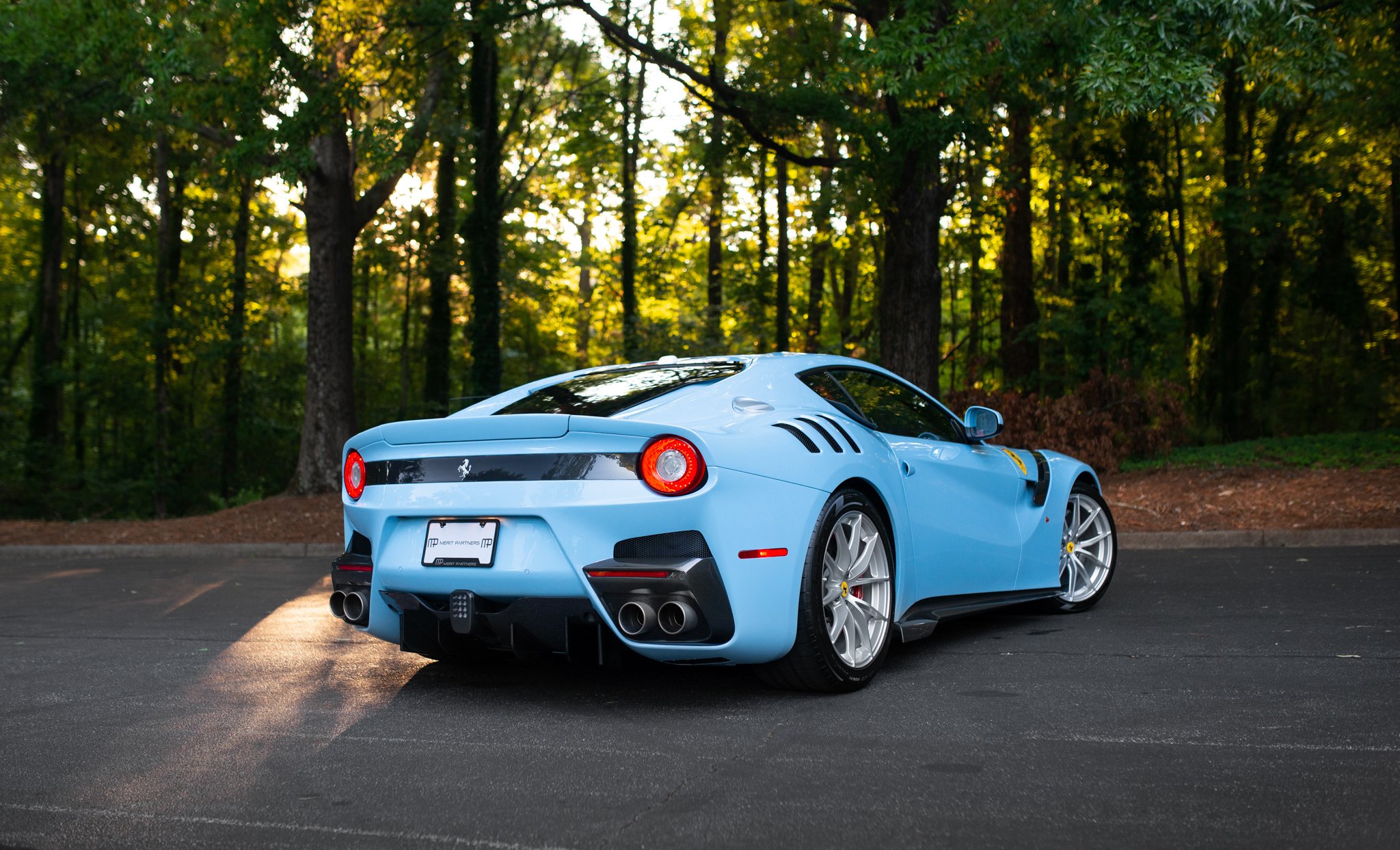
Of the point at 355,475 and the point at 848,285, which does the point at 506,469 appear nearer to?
the point at 355,475

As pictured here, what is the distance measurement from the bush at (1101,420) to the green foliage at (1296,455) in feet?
0.85

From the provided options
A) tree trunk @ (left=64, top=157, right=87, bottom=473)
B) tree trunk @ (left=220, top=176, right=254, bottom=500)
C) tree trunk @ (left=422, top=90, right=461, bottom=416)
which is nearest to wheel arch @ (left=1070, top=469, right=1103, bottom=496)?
tree trunk @ (left=422, top=90, right=461, bottom=416)

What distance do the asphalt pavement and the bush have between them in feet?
30.4

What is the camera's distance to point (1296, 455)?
14594 millimetres

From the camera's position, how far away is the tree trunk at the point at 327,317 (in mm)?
16562

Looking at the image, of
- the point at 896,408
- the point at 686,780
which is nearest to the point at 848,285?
the point at 896,408

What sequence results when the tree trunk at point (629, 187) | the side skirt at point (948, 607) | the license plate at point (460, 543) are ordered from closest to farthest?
the license plate at point (460, 543) < the side skirt at point (948, 607) < the tree trunk at point (629, 187)

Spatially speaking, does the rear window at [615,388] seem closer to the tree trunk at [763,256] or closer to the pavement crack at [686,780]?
the pavement crack at [686,780]

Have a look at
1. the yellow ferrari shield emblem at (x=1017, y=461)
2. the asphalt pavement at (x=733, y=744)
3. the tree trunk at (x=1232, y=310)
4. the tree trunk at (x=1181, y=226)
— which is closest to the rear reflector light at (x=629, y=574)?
the asphalt pavement at (x=733, y=744)

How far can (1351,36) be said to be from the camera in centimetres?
1622

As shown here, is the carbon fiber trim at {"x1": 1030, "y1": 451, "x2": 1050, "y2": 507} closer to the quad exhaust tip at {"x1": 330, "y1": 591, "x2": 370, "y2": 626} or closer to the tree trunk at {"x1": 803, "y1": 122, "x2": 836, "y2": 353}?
the quad exhaust tip at {"x1": 330, "y1": 591, "x2": 370, "y2": 626}

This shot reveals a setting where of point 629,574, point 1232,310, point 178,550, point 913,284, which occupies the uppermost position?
point 1232,310

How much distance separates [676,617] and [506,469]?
2.80 feet

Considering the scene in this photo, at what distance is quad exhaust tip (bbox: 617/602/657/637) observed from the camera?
416 cm
